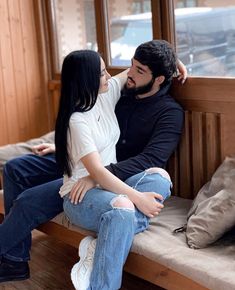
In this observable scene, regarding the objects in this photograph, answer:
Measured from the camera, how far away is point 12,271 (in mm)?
2051

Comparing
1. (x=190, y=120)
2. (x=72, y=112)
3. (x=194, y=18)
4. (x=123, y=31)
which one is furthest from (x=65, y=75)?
(x=123, y=31)

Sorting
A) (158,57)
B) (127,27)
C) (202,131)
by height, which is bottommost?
(202,131)

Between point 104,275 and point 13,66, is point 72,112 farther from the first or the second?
point 13,66

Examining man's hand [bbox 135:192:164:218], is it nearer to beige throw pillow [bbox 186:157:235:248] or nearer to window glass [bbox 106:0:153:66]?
beige throw pillow [bbox 186:157:235:248]

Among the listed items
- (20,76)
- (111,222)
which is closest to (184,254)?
(111,222)

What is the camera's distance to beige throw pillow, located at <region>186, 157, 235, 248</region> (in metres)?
1.63

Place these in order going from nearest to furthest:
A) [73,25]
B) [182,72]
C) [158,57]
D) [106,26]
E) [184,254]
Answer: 1. [184,254]
2. [158,57]
3. [182,72]
4. [106,26]
5. [73,25]

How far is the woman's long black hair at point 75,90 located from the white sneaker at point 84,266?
1.01 ft

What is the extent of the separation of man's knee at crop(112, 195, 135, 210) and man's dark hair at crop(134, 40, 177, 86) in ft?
2.05

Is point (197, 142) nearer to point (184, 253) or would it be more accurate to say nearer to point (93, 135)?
point (93, 135)

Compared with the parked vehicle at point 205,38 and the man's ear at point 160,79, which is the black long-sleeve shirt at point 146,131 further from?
the parked vehicle at point 205,38

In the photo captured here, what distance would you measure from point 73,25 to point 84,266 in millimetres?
2005

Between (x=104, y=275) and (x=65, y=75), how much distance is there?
0.80 m

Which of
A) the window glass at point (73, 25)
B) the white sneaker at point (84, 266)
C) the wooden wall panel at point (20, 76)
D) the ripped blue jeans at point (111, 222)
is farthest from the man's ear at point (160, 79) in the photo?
the wooden wall panel at point (20, 76)
